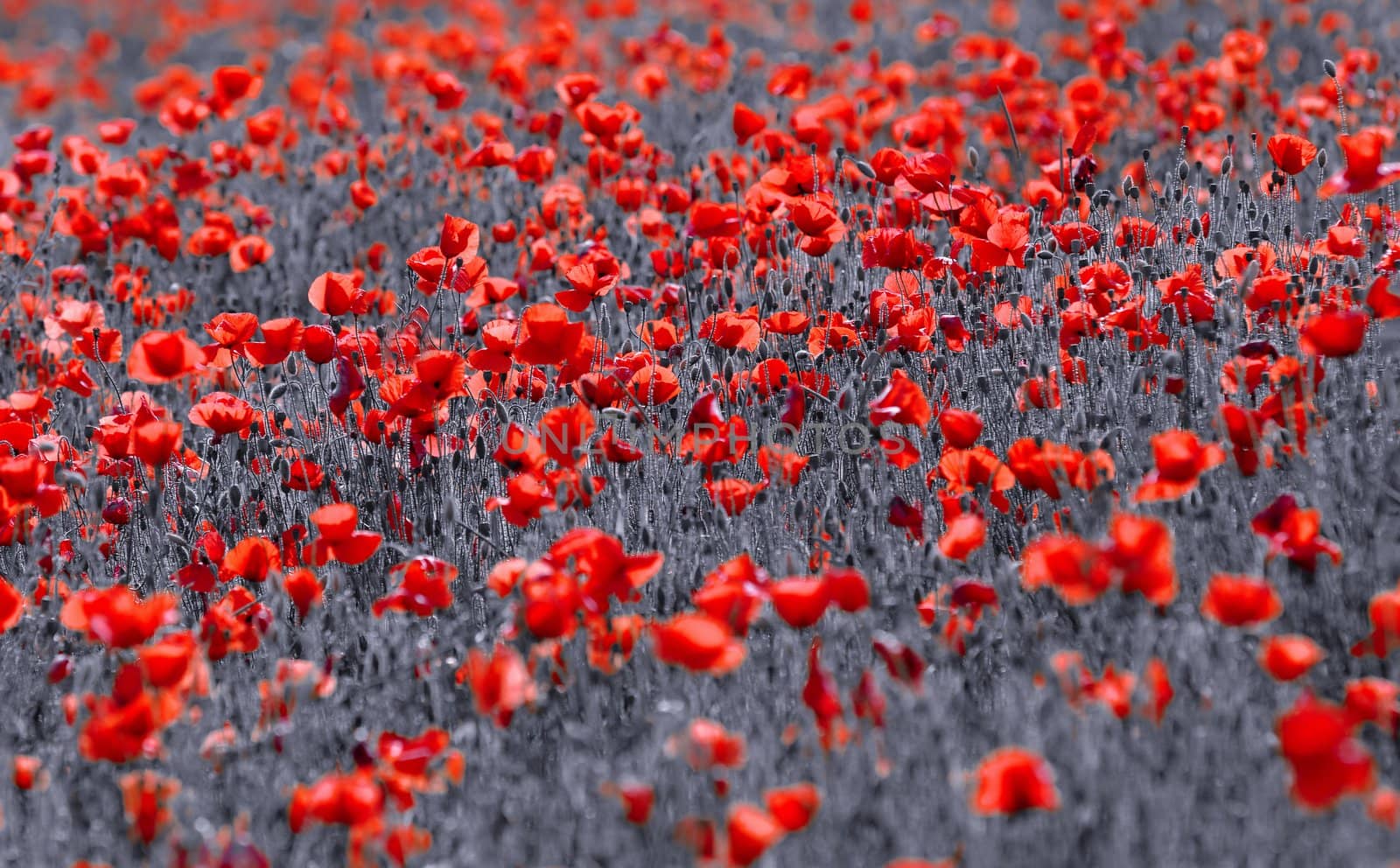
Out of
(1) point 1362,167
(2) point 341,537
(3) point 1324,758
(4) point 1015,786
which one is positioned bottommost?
(2) point 341,537

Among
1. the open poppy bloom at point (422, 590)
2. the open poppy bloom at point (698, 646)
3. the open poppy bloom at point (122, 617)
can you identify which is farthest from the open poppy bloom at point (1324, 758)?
the open poppy bloom at point (122, 617)

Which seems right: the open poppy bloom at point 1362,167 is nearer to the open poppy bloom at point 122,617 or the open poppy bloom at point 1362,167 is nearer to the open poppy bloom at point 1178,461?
the open poppy bloom at point 1178,461

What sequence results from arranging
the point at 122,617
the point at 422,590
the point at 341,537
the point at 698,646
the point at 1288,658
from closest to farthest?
the point at 1288,658
the point at 698,646
the point at 122,617
the point at 422,590
the point at 341,537

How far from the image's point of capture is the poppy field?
2256 mm

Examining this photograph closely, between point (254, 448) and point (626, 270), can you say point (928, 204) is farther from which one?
point (254, 448)

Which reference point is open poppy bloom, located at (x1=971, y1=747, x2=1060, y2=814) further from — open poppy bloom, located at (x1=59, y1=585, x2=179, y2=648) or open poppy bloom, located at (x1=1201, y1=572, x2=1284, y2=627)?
open poppy bloom, located at (x1=59, y1=585, x2=179, y2=648)

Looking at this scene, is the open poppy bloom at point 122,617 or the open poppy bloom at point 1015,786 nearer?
the open poppy bloom at point 1015,786

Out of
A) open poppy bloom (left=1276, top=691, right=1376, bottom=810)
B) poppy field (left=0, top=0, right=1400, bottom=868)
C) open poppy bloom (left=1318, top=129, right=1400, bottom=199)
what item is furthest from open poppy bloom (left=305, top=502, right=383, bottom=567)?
open poppy bloom (left=1318, top=129, right=1400, bottom=199)

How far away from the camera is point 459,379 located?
3389 mm

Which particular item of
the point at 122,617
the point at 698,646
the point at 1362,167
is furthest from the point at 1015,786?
the point at 1362,167

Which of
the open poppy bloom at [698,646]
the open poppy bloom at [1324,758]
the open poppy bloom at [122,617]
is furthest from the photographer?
the open poppy bloom at [122,617]

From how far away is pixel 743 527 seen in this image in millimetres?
2996

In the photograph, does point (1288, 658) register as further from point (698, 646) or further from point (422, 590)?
point (422, 590)

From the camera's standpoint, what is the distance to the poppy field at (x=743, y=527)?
7.40ft
